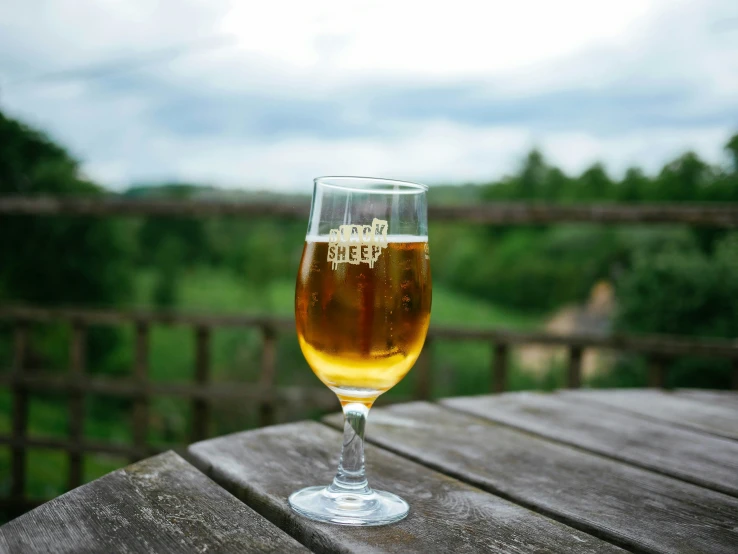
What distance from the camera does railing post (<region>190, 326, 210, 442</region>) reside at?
2.71 meters

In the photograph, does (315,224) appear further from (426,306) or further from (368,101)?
(368,101)

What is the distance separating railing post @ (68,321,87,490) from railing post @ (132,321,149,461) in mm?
227

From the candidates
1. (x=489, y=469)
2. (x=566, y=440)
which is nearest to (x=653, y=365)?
(x=566, y=440)

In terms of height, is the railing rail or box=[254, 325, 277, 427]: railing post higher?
the railing rail

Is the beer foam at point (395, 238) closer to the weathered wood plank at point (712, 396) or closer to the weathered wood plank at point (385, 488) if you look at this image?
the weathered wood plank at point (385, 488)

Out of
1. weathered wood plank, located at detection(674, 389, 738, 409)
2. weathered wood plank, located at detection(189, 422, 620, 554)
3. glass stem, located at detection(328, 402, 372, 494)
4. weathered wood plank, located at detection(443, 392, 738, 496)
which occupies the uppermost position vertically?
glass stem, located at detection(328, 402, 372, 494)

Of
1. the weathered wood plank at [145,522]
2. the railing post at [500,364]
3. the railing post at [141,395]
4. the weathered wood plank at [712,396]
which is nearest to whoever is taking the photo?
the weathered wood plank at [145,522]

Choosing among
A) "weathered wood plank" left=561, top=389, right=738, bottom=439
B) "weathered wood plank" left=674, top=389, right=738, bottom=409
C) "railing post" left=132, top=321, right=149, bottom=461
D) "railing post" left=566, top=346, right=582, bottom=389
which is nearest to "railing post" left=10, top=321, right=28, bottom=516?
"railing post" left=132, top=321, right=149, bottom=461

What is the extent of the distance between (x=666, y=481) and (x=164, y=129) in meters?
3.73

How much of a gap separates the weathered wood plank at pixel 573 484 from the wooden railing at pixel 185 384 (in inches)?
58.3

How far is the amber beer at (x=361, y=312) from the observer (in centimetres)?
67

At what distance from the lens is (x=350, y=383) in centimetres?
68

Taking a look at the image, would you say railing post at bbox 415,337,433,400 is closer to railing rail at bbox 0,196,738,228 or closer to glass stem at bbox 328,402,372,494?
railing rail at bbox 0,196,738,228

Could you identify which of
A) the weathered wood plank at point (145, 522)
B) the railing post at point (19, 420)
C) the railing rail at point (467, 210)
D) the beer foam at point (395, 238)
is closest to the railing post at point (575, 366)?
the railing rail at point (467, 210)
